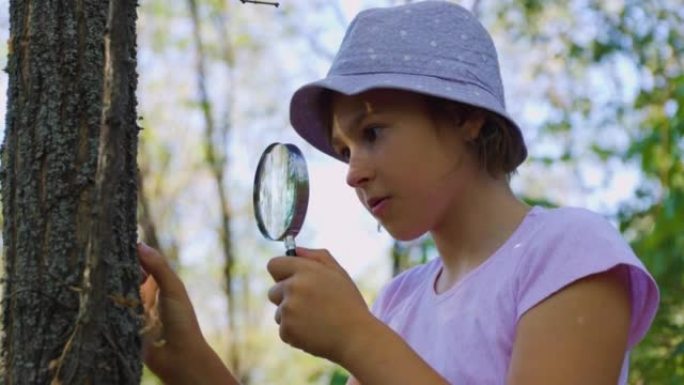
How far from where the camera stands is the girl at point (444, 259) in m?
1.76

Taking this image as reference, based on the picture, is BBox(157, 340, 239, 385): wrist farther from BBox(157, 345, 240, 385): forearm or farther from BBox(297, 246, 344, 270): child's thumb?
BBox(297, 246, 344, 270): child's thumb

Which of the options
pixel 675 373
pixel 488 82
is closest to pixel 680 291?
pixel 675 373

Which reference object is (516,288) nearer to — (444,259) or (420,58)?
(444,259)

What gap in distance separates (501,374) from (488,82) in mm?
474

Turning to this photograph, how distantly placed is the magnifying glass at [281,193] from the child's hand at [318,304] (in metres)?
0.04

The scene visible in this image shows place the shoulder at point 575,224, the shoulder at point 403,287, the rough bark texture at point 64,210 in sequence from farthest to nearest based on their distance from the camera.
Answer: the shoulder at point 403,287
the shoulder at point 575,224
the rough bark texture at point 64,210

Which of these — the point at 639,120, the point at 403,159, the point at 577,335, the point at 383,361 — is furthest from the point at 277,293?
the point at 639,120

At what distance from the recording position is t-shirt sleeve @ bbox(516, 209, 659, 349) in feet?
5.88

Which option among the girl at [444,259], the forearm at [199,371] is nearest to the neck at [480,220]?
the girl at [444,259]

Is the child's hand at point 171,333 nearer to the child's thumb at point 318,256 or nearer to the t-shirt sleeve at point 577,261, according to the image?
the child's thumb at point 318,256

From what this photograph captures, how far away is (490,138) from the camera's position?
2018 millimetres

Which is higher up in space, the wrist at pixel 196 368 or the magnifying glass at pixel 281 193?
the magnifying glass at pixel 281 193

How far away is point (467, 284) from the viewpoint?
196 cm

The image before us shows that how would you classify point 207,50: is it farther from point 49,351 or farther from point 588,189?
point 49,351
